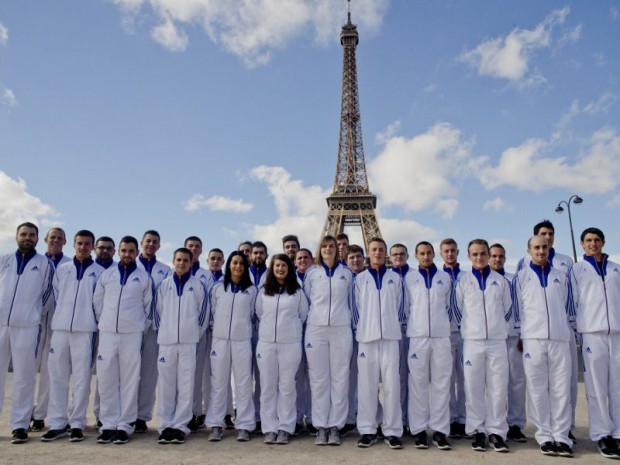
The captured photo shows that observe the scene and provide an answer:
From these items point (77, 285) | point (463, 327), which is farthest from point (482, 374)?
point (77, 285)

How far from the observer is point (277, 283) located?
5402mm

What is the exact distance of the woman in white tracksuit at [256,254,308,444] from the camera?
5184 millimetres

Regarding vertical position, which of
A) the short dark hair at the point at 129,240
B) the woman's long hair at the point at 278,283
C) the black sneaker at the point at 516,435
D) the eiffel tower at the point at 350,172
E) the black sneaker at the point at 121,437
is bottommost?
the black sneaker at the point at 516,435

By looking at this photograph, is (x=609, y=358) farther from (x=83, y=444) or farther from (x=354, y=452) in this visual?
(x=83, y=444)

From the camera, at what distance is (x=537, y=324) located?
4938mm

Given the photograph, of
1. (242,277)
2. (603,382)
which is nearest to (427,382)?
(603,382)

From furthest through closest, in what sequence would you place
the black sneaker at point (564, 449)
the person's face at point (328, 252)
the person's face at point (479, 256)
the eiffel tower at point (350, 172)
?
the eiffel tower at point (350, 172), the person's face at point (328, 252), the person's face at point (479, 256), the black sneaker at point (564, 449)

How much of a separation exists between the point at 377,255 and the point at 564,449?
287 cm

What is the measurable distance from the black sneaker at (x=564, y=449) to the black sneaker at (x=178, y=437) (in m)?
4.09

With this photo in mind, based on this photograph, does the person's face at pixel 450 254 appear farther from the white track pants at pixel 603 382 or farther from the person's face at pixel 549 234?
the white track pants at pixel 603 382

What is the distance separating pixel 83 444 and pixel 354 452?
9.82 ft

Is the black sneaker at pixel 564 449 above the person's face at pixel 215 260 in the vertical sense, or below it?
below

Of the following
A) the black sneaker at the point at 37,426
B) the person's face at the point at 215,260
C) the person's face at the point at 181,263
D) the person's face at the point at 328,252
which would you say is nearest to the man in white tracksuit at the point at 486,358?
the person's face at the point at 328,252

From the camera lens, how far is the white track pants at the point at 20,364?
5.11 m
